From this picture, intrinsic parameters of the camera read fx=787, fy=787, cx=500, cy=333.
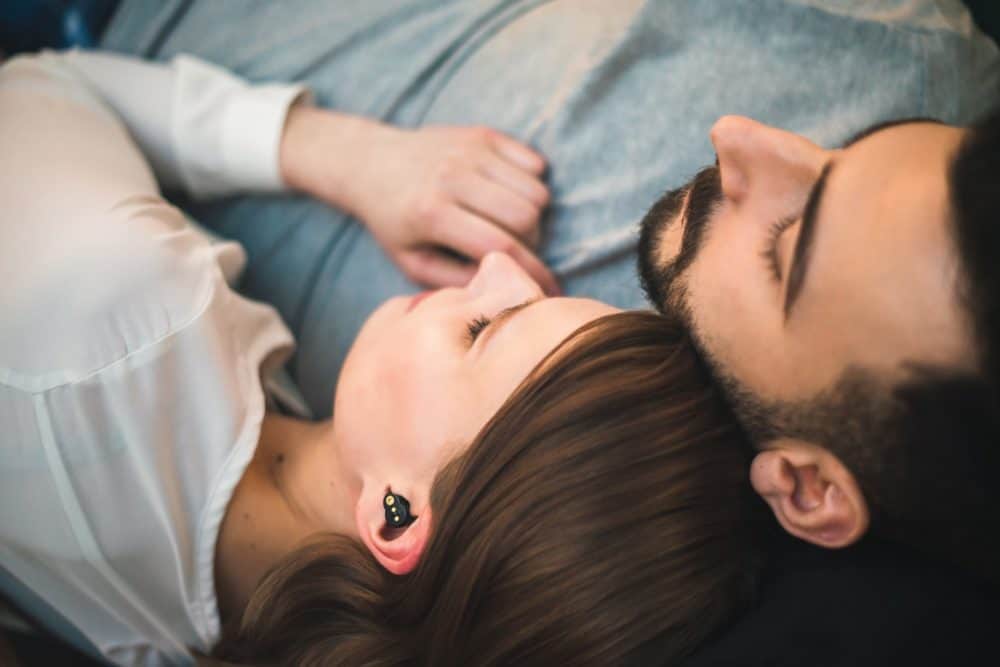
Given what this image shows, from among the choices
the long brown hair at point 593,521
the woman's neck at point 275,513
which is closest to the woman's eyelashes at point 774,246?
the long brown hair at point 593,521

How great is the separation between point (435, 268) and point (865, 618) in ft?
2.08

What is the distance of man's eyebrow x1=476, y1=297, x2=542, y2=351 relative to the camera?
785mm

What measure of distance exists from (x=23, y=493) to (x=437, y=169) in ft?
1.94

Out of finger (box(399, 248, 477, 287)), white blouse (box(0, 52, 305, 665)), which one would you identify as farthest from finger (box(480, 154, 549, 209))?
white blouse (box(0, 52, 305, 665))

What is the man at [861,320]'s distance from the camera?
557 millimetres

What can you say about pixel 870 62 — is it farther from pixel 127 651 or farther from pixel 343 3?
pixel 127 651

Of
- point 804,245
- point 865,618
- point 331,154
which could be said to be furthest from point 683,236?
point 331,154

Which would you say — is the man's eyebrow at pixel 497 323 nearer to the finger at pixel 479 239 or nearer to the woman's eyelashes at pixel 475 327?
the woman's eyelashes at pixel 475 327

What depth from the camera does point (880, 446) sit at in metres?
0.60

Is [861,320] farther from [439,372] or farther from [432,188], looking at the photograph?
[432,188]

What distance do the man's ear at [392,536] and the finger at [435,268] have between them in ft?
1.11

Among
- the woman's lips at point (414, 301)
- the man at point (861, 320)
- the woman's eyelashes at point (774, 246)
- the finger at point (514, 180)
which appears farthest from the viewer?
the finger at point (514, 180)

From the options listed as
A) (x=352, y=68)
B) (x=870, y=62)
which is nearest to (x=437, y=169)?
(x=352, y=68)

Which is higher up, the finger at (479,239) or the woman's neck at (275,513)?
the finger at (479,239)
